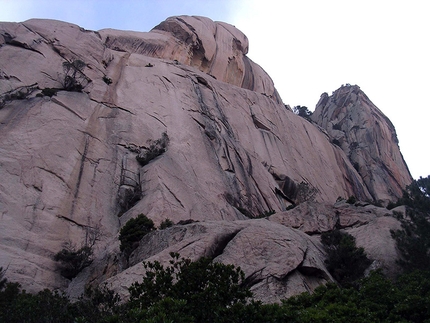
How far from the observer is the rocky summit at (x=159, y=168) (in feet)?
78.9

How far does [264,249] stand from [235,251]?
1.41 meters

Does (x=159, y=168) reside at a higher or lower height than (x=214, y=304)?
higher

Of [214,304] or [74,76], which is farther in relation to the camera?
[74,76]

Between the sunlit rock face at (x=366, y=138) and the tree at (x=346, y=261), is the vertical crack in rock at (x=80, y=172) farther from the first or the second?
the sunlit rock face at (x=366, y=138)

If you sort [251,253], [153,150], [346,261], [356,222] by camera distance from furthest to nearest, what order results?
[153,150]
[356,222]
[346,261]
[251,253]

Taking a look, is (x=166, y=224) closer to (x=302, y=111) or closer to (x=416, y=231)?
(x=416, y=231)

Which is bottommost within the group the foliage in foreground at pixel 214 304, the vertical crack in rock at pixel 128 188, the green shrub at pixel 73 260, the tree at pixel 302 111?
the foliage in foreground at pixel 214 304

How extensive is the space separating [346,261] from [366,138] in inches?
1868

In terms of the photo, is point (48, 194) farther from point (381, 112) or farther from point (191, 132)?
point (381, 112)

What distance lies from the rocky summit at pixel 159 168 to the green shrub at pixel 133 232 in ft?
2.02

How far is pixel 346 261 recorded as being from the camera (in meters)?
25.7

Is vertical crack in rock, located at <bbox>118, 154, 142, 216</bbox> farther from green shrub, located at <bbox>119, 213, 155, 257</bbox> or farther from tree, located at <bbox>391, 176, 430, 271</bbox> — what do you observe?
tree, located at <bbox>391, 176, 430, 271</bbox>

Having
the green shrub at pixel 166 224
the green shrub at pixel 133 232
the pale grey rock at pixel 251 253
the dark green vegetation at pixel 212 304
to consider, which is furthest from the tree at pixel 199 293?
the green shrub at pixel 166 224

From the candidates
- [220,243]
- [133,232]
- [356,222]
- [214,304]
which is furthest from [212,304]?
[356,222]
